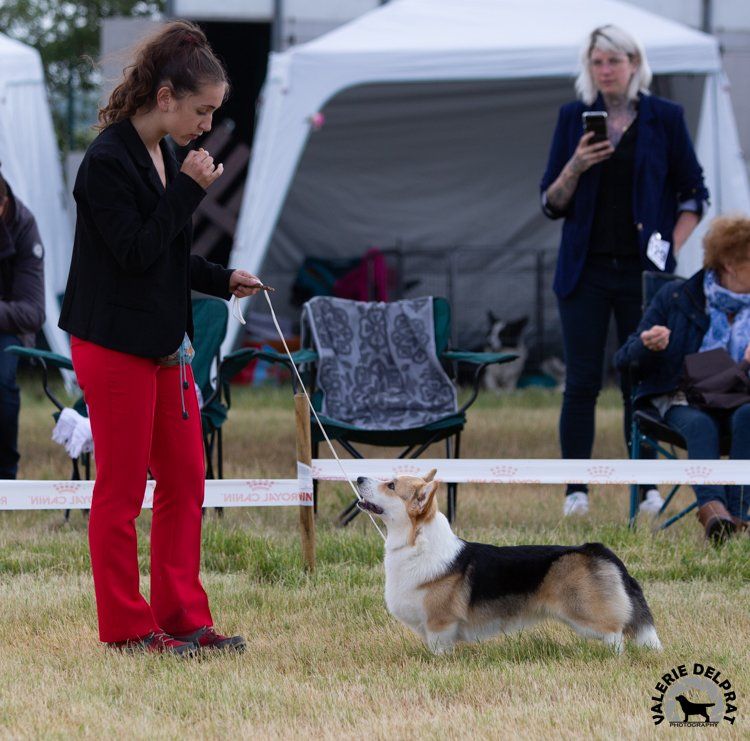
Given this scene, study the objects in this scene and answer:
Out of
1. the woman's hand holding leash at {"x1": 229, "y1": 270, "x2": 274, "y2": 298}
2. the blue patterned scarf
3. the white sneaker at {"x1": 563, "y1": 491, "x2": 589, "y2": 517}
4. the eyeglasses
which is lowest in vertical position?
the white sneaker at {"x1": 563, "y1": 491, "x2": 589, "y2": 517}

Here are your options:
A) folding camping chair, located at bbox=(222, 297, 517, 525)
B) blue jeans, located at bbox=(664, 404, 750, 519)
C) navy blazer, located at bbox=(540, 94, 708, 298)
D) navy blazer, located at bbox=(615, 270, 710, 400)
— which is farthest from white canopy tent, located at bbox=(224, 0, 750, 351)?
blue jeans, located at bbox=(664, 404, 750, 519)

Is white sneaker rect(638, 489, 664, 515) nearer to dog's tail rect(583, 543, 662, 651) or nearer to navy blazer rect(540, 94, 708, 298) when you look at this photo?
navy blazer rect(540, 94, 708, 298)

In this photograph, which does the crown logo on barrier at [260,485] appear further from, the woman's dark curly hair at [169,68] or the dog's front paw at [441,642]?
the woman's dark curly hair at [169,68]

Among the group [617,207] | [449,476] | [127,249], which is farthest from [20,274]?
[127,249]

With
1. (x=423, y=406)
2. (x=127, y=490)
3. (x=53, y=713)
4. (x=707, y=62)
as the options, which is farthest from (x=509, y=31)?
(x=53, y=713)

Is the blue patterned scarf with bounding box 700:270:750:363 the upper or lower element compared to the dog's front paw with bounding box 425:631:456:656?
upper

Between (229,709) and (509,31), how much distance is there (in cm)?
556

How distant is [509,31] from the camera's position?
25.0 ft

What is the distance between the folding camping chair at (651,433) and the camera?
5.07 m

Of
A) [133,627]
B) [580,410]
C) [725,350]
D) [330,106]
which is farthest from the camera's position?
[330,106]

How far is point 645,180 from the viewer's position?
17.8 feet

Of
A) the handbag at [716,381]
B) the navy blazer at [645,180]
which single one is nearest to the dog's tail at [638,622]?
the handbag at [716,381]

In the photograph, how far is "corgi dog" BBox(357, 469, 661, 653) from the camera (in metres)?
3.37

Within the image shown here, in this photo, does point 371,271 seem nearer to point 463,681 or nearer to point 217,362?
point 217,362
